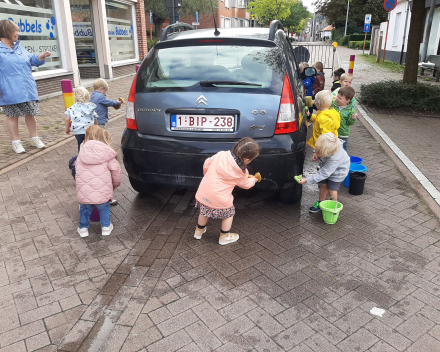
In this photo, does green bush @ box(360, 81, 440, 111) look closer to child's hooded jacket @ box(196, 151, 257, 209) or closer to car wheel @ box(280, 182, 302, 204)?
car wheel @ box(280, 182, 302, 204)

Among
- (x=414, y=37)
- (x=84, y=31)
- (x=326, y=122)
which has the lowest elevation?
(x=326, y=122)

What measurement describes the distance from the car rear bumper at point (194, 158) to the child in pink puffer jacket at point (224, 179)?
0.60ft

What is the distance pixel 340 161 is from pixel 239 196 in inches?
49.8

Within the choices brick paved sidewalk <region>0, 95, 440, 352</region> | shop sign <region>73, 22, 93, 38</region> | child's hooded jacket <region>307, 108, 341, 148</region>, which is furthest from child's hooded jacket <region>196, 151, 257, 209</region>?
shop sign <region>73, 22, 93, 38</region>

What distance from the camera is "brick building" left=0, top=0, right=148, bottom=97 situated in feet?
34.9

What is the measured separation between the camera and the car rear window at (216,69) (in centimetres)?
366

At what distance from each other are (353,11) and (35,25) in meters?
51.3

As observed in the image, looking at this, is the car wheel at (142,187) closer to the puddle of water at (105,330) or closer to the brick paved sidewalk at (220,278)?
the brick paved sidewalk at (220,278)

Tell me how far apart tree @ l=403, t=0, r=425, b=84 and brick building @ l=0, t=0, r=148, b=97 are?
380 inches

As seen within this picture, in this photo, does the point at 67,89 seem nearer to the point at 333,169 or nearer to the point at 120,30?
the point at 333,169

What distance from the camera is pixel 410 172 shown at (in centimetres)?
550

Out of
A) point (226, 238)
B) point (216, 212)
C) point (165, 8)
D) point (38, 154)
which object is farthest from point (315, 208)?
point (165, 8)

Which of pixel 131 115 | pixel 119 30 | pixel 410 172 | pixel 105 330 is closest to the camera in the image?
pixel 105 330

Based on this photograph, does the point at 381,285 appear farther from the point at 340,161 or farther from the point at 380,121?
the point at 380,121
